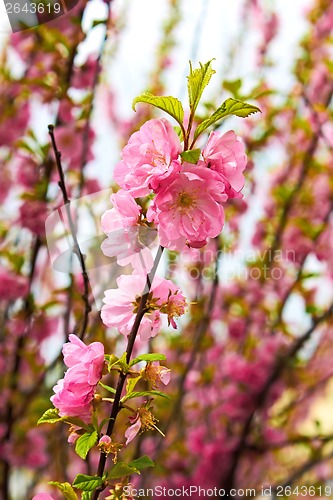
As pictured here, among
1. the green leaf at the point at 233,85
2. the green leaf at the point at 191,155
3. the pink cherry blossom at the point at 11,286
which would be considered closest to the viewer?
the green leaf at the point at 191,155

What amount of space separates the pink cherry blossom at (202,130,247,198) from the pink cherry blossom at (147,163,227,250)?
0.04 feet

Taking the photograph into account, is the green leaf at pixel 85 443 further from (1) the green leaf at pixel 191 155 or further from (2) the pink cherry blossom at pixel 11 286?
(2) the pink cherry blossom at pixel 11 286

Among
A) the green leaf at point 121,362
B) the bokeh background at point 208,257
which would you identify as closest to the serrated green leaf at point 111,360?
the green leaf at point 121,362

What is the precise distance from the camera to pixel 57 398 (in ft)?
1.82

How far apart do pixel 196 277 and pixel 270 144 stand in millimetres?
429

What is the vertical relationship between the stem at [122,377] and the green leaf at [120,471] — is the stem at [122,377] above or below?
above

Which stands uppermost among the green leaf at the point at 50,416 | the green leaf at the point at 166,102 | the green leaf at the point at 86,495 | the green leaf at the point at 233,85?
the green leaf at the point at 233,85

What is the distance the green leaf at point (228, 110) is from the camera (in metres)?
0.55

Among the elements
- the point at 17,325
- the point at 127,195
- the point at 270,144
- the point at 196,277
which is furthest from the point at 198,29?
the point at 127,195

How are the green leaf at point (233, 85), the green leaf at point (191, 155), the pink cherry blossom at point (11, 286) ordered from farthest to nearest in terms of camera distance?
1. the pink cherry blossom at point (11, 286)
2. the green leaf at point (233, 85)
3. the green leaf at point (191, 155)

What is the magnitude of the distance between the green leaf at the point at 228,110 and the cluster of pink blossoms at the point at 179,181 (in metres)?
0.02

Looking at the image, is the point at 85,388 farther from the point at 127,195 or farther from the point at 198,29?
the point at 198,29

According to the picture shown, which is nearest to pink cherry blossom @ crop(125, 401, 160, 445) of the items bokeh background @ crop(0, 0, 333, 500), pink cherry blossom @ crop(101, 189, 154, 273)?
pink cherry blossom @ crop(101, 189, 154, 273)

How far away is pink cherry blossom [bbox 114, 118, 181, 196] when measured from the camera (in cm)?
55
